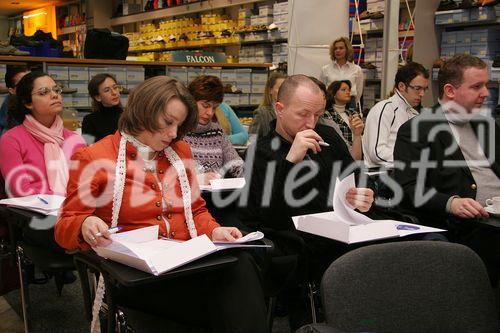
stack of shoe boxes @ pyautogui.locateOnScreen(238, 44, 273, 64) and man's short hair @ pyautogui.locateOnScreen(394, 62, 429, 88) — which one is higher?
stack of shoe boxes @ pyautogui.locateOnScreen(238, 44, 273, 64)

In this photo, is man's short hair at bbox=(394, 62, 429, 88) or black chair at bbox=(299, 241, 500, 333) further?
man's short hair at bbox=(394, 62, 429, 88)

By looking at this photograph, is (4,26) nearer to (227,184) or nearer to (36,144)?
(36,144)

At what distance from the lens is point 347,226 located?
5.85 feet

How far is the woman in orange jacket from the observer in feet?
5.55

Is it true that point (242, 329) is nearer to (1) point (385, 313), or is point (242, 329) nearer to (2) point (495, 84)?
(1) point (385, 313)

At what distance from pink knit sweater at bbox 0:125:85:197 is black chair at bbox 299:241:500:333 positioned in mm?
1831

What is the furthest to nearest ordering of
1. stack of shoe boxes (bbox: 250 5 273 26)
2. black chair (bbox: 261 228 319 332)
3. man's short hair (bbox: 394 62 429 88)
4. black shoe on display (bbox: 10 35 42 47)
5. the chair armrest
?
1. stack of shoe boxes (bbox: 250 5 273 26)
2. black shoe on display (bbox: 10 35 42 47)
3. man's short hair (bbox: 394 62 429 88)
4. black chair (bbox: 261 228 319 332)
5. the chair armrest

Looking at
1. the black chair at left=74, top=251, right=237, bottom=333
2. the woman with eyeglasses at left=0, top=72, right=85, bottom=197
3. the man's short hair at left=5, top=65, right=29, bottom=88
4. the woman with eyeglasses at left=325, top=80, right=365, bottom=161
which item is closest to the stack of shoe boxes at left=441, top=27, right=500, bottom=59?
the woman with eyeglasses at left=325, top=80, right=365, bottom=161

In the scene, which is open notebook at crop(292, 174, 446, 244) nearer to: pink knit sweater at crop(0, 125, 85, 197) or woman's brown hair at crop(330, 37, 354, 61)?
pink knit sweater at crop(0, 125, 85, 197)

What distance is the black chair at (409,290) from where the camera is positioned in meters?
1.31

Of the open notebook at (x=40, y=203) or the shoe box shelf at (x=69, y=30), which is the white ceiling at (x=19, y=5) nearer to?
the shoe box shelf at (x=69, y=30)

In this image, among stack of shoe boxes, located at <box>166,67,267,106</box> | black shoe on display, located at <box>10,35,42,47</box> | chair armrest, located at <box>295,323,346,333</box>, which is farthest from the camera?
stack of shoe boxes, located at <box>166,67,267,106</box>

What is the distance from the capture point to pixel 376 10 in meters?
6.79

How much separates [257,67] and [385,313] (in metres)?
5.50
